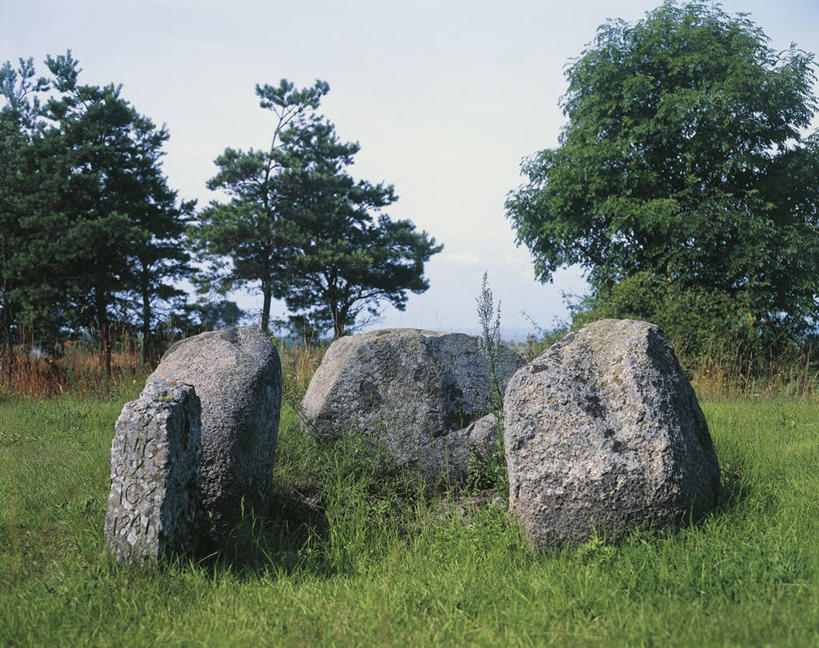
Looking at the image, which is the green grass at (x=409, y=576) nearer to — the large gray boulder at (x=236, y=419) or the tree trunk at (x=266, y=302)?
the large gray boulder at (x=236, y=419)

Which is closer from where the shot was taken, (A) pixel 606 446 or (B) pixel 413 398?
(A) pixel 606 446

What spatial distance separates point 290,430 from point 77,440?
2.35 metres

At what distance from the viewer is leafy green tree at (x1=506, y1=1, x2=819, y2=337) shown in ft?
56.9

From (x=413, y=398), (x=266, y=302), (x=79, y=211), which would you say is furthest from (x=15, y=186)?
(x=413, y=398)

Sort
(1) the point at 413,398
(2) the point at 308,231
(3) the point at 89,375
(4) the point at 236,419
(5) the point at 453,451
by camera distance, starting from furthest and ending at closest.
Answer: (2) the point at 308,231, (3) the point at 89,375, (1) the point at 413,398, (5) the point at 453,451, (4) the point at 236,419

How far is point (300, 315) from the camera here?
99.3 ft

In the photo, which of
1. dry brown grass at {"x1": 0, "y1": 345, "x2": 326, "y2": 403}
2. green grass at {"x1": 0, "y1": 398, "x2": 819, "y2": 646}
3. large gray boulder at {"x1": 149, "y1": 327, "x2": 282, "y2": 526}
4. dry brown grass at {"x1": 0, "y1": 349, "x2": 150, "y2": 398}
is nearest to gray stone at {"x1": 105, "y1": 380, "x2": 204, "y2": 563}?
green grass at {"x1": 0, "y1": 398, "x2": 819, "y2": 646}

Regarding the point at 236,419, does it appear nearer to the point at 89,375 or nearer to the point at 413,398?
the point at 413,398

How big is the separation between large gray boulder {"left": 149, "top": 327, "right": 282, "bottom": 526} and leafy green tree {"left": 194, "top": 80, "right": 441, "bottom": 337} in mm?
20695

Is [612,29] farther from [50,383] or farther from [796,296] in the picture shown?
[50,383]

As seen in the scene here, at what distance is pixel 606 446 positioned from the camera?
4.02 meters

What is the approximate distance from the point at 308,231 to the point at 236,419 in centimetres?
2286

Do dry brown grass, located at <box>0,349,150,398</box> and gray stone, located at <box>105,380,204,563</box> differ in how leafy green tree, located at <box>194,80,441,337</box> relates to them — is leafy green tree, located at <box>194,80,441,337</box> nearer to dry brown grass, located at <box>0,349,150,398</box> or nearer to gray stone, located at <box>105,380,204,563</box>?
dry brown grass, located at <box>0,349,150,398</box>

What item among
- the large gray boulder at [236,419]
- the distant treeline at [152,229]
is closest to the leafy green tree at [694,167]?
the distant treeline at [152,229]
